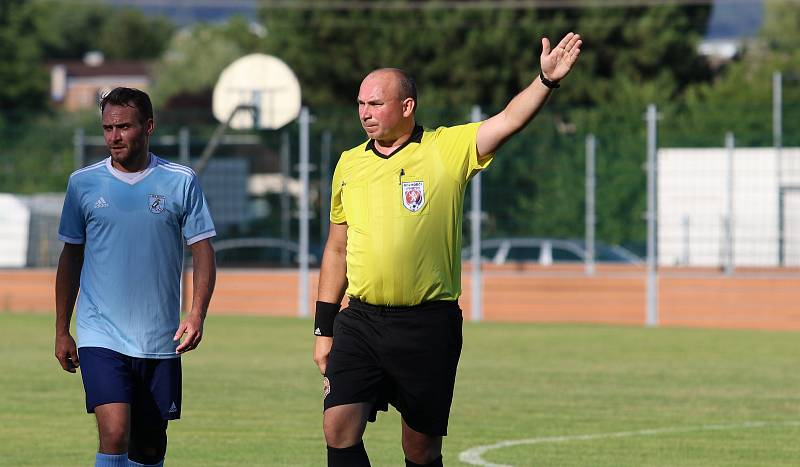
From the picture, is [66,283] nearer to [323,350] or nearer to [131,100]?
[131,100]

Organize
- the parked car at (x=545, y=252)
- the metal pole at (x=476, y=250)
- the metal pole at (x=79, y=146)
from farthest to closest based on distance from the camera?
the metal pole at (x=79, y=146) → the parked car at (x=545, y=252) → the metal pole at (x=476, y=250)

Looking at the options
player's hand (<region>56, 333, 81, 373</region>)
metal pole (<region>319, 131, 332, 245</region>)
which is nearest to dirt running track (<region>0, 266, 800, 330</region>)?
metal pole (<region>319, 131, 332, 245</region>)

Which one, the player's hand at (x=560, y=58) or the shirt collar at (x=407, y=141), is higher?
the player's hand at (x=560, y=58)

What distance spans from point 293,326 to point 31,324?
380 centimetres

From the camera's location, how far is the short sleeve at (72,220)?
27.2 feet

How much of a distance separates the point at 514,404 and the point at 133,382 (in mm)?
7311

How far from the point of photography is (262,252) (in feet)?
96.3

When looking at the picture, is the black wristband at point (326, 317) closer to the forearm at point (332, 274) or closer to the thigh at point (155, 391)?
the forearm at point (332, 274)

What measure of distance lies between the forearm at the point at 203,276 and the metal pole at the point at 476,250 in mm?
Answer: 19011

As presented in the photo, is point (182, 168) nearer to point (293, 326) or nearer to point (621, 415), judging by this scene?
point (621, 415)

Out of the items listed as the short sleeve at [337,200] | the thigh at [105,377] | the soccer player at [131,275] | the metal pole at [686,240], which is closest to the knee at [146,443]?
the soccer player at [131,275]

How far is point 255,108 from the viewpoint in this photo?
3023cm

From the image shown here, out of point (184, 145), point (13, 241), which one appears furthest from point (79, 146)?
point (184, 145)

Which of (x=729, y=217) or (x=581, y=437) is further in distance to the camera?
(x=729, y=217)
